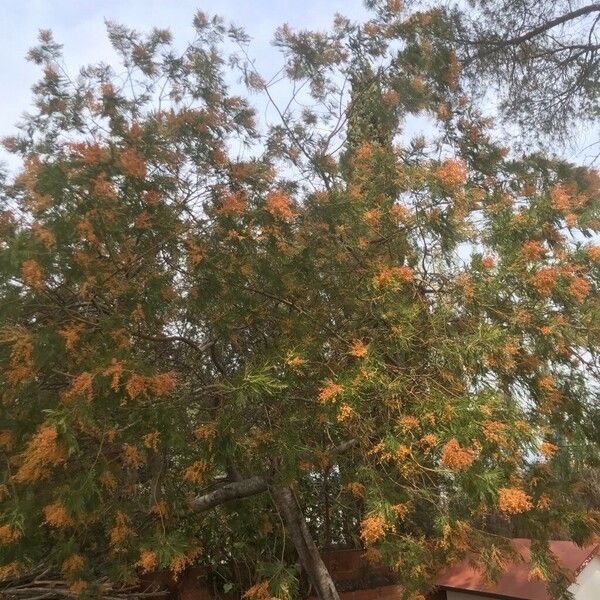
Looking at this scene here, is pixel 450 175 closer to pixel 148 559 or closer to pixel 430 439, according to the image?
pixel 430 439

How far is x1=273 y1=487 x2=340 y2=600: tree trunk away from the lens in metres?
4.98

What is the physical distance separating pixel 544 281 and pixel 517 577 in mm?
3843

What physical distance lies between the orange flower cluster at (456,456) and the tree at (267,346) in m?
0.01

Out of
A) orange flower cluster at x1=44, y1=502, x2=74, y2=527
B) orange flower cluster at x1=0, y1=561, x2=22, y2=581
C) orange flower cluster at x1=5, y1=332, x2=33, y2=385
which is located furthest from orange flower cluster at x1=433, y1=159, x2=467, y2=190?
orange flower cluster at x1=0, y1=561, x2=22, y2=581

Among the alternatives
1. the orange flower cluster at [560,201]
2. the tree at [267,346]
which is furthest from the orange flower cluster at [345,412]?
the orange flower cluster at [560,201]

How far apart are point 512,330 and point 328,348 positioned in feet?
3.77

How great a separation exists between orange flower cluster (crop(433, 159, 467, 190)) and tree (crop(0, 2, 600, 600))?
2 centimetres

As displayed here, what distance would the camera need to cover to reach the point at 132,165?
3930 mm

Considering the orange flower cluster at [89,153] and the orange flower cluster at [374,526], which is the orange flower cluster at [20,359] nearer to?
the orange flower cluster at [89,153]

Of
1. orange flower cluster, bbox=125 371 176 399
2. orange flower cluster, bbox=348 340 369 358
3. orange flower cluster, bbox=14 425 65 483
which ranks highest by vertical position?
orange flower cluster, bbox=348 340 369 358

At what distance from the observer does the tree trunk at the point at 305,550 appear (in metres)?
4.98

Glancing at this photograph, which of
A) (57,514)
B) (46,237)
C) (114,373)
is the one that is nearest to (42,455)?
(57,514)

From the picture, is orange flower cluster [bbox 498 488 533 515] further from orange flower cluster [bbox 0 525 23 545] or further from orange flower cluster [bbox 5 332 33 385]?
orange flower cluster [bbox 5 332 33 385]

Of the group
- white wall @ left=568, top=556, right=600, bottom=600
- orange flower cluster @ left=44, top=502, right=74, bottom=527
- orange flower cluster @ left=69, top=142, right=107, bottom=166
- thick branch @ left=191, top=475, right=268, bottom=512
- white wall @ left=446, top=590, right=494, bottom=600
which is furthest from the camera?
white wall @ left=446, top=590, right=494, bottom=600
